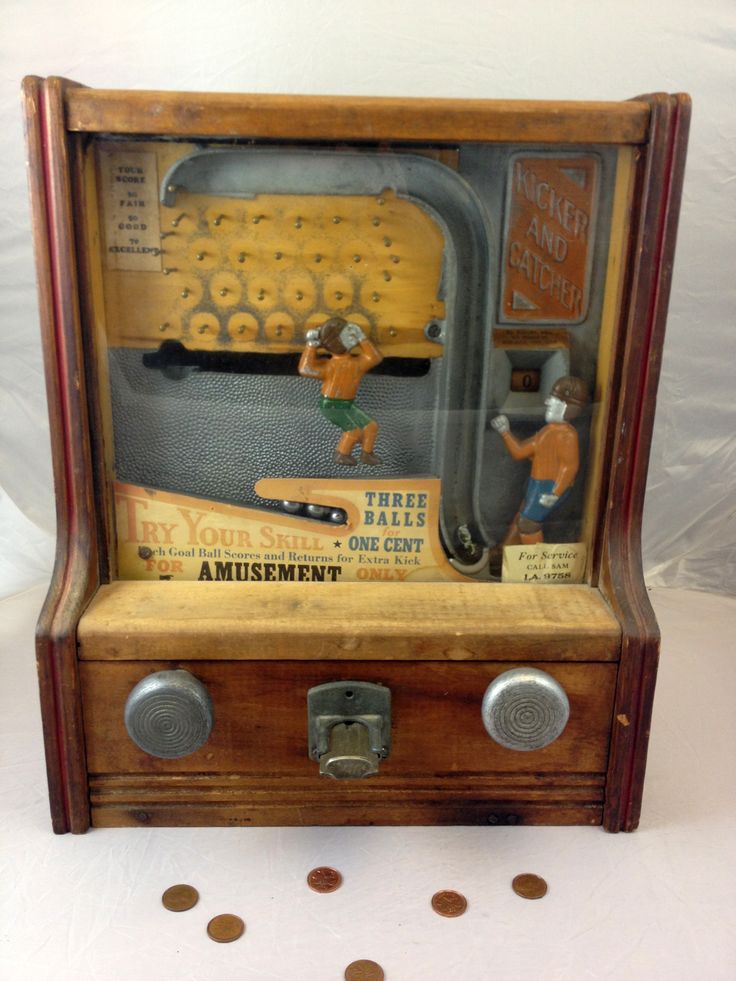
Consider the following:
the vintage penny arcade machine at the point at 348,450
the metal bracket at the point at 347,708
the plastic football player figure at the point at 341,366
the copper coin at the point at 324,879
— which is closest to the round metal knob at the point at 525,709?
the vintage penny arcade machine at the point at 348,450

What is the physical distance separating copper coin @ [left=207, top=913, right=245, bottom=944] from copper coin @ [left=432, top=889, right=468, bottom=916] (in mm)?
208

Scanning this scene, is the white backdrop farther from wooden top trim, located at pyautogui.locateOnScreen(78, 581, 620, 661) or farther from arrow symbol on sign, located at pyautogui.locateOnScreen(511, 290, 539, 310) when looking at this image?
wooden top trim, located at pyautogui.locateOnScreen(78, 581, 620, 661)

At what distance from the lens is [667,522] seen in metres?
2.00

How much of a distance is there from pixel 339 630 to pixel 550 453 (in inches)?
12.8

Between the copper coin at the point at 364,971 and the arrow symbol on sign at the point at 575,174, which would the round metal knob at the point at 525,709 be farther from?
the arrow symbol on sign at the point at 575,174

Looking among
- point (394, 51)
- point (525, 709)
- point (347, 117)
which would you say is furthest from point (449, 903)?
point (394, 51)

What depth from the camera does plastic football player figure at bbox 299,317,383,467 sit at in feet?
3.77

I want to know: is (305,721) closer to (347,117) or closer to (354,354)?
(354,354)

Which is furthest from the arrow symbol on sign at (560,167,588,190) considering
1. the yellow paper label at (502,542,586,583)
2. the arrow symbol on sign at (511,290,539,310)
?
the yellow paper label at (502,542,586,583)

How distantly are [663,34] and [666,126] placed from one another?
730 mm

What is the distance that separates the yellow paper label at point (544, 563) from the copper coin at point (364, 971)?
46 cm

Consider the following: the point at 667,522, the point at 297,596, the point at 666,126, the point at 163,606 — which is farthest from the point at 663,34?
the point at 163,606

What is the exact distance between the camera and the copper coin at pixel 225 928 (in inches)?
40.3

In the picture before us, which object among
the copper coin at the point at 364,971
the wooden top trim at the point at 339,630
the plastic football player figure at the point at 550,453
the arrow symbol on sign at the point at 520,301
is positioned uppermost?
the arrow symbol on sign at the point at 520,301
